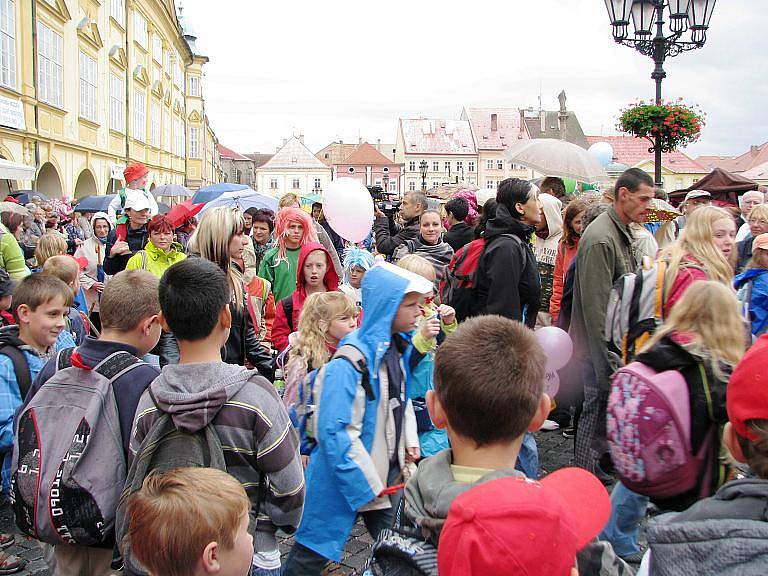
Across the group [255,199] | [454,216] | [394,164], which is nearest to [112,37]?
[255,199]

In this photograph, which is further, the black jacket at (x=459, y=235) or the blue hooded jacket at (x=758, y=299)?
the black jacket at (x=459, y=235)

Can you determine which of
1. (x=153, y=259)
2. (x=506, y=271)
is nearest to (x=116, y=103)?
(x=153, y=259)

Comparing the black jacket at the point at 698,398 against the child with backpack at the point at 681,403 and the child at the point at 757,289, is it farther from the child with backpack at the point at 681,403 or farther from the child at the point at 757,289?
the child at the point at 757,289

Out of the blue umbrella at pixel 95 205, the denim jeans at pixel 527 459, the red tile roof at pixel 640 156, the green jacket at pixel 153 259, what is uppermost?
the red tile roof at pixel 640 156

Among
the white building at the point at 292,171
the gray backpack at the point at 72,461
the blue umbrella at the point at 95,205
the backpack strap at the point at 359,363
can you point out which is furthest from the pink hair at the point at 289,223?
the white building at the point at 292,171

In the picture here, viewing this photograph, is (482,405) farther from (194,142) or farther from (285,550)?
(194,142)

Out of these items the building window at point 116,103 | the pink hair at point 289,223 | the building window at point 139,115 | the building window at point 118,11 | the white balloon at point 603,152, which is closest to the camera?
the pink hair at point 289,223

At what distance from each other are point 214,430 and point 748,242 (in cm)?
657

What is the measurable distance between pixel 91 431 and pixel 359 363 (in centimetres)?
120

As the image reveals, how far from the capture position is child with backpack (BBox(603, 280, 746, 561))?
2.78 metres

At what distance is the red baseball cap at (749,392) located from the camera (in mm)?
1767

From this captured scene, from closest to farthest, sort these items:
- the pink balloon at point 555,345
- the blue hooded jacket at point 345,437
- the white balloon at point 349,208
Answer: the blue hooded jacket at point 345,437 < the pink balloon at point 555,345 < the white balloon at point 349,208

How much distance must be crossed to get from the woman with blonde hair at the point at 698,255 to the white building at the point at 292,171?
95.3 m

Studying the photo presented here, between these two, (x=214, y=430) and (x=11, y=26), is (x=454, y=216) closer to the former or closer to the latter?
(x=214, y=430)
